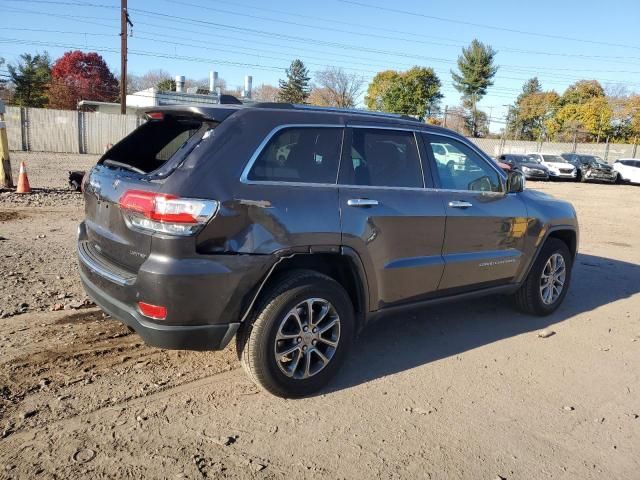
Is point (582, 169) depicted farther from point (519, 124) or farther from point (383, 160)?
point (519, 124)

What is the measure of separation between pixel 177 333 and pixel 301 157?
137cm

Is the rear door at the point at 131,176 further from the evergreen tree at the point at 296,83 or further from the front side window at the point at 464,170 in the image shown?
the evergreen tree at the point at 296,83

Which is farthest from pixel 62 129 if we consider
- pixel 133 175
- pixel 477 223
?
pixel 477 223

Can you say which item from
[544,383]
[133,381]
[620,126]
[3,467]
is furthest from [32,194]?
[620,126]

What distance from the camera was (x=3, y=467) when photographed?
8.65 feet

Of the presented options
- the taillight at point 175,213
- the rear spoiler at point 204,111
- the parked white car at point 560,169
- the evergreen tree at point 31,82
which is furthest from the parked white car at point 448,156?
the evergreen tree at point 31,82

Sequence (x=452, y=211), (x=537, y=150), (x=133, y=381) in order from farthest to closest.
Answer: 1. (x=537, y=150)
2. (x=452, y=211)
3. (x=133, y=381)

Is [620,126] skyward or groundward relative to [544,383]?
skyward

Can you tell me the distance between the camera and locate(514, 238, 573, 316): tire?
530 cm

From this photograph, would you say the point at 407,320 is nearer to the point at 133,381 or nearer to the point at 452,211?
the point at 452,211

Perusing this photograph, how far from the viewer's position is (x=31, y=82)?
58.4 m

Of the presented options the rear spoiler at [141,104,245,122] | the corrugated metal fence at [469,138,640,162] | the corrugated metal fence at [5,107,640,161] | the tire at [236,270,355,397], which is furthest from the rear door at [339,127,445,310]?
the corrugated metal fence at [469,138,640,162]

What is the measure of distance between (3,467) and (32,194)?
9.80 m

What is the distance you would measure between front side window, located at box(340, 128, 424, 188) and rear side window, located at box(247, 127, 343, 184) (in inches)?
4.9
